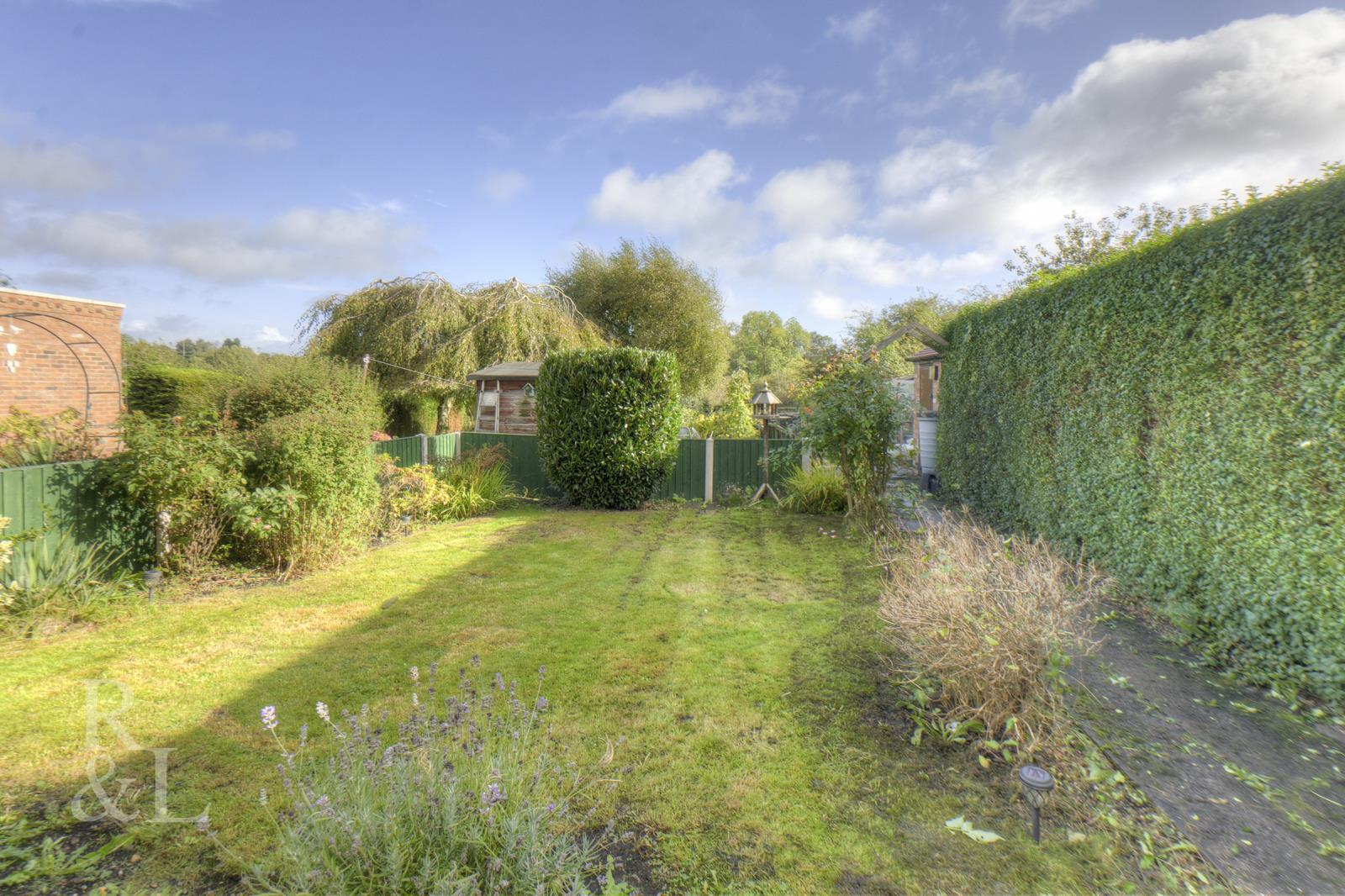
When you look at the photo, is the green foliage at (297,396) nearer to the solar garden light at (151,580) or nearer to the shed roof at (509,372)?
the solar garden light at (151,580)

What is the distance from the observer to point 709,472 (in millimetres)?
10461

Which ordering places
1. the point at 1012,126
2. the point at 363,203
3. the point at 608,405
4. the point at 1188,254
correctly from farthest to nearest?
1. the point at 363,203
2. the point at 608,405
3. the point at 1012,126
4. the point at 1188,254

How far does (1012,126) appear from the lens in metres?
7.76

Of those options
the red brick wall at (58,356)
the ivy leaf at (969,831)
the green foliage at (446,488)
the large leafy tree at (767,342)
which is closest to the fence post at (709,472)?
the green foliage at (446,488)

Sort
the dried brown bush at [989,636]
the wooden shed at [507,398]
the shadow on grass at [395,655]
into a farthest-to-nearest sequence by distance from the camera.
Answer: the wooden shed at [507,398], the dried brown bush at [989,636], the shadow on grass at [395,655]

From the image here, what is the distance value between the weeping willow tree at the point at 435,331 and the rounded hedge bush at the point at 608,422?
384 inches

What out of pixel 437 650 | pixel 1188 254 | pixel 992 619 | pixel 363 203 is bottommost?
pixel 437 650

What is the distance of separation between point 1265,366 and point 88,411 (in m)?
15.3

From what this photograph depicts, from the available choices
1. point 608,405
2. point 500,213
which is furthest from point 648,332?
point 608,405

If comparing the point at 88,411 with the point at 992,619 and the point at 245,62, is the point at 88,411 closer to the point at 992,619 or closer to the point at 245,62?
the point at 245,62

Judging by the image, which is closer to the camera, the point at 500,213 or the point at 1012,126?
the point at 1012,126

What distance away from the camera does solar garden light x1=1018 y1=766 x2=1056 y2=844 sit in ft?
6.42

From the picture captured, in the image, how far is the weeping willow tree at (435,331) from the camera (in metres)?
19.0

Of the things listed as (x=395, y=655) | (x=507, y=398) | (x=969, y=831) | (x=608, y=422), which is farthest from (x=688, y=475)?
(x=969, y=831)
